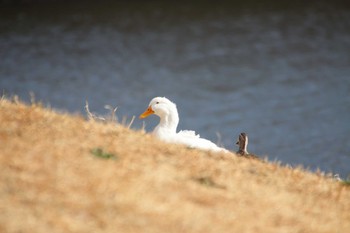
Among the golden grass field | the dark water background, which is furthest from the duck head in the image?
the dark water background

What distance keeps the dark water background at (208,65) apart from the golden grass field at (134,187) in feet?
65.5

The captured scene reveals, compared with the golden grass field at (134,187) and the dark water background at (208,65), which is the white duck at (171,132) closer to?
the golden grass field at (134,187)

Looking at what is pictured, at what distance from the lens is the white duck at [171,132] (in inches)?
480

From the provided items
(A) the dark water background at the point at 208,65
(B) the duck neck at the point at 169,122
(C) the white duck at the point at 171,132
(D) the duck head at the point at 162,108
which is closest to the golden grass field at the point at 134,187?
(C) the white duck at the point at 171,132

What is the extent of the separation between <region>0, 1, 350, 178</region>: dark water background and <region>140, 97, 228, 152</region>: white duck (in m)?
17.9

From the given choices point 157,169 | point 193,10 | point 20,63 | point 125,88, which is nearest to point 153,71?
point 125,88

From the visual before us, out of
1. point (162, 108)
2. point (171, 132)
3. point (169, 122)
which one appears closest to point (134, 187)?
point (171, 132)

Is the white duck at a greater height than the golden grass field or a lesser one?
greater

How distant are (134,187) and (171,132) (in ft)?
15.1

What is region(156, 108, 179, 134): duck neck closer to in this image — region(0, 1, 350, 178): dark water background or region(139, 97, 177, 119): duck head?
region(139, 97, 177, 119): duck head

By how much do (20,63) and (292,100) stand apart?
19.1m

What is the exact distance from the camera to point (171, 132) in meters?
13.1

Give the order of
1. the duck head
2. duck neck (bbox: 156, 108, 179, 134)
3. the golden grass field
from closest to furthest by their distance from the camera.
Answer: the golden grass field
duck neck (bbox: 156, 108, 179, 134)
the duck head

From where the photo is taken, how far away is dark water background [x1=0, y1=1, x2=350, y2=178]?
123 feet
